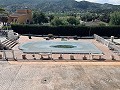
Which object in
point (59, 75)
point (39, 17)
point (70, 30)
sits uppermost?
point (70, 30)

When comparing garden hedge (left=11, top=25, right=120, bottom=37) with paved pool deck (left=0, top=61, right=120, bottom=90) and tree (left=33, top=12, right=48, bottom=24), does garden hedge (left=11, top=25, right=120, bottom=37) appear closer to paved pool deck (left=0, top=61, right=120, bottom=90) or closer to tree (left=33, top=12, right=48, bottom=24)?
paved pool deck (left=0, top=61, right=120, bottom=90)

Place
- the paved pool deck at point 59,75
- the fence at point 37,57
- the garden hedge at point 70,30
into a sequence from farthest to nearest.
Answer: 1. the garden hedge at point 70,30
2. the fence at point 37,57
3. the paved pool deck at point 59,75

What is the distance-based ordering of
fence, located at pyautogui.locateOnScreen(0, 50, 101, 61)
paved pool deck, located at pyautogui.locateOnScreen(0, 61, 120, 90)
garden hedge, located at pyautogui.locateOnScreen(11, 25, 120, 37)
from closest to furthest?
paved pool deck, located at pyautogui.locateOnScreen(0, 61, 120, 90) → fence, located at pyautogui.locateOnScreen(0, 50, 101, 61) → garden hedge, located at pyautogui.locateOnScreen(11, 25, 120, 37)

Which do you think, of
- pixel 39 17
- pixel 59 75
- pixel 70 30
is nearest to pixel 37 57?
pixel 59 75

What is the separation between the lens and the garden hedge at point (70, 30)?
121 feet

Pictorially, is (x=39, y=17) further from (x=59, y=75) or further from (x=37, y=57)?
(x=59, y=75)

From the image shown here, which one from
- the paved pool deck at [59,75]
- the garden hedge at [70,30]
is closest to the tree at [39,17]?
the garden hedge at [70,30]

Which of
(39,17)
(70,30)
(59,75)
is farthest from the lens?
(39,17)

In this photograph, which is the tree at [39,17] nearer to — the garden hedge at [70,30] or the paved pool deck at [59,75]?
the garden hedge at [70,30]

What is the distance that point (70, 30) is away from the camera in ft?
121

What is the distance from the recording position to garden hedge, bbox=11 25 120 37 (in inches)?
1451

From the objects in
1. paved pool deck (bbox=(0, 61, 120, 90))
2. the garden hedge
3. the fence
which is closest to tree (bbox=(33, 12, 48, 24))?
the garden hedge

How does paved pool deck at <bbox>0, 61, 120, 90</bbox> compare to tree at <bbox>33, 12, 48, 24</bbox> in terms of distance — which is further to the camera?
tree at <bbox>33, 12, 48, 24</bbox>

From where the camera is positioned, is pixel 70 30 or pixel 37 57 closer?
pixel 37 57
